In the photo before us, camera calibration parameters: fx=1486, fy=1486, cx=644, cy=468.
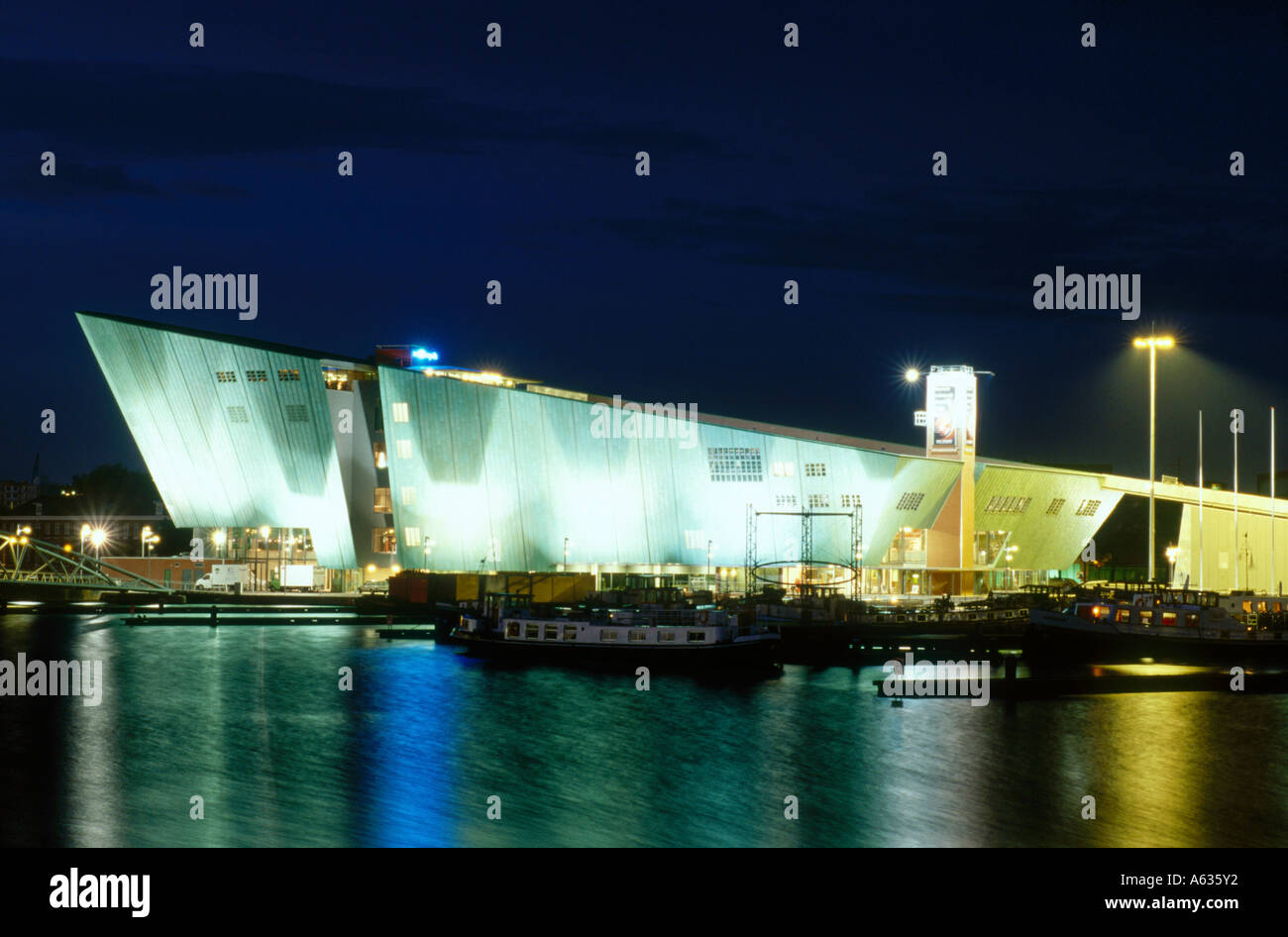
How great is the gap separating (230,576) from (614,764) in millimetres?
69919

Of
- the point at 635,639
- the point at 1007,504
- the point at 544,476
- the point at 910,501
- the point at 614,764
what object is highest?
the point at 544,476

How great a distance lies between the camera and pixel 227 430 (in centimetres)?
9912

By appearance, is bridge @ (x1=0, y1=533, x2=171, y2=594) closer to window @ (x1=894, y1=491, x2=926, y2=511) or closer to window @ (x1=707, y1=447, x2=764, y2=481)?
window @ (x1=707, y1=447, x2=764, y2=481)

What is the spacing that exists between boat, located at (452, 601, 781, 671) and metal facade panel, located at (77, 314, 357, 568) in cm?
3171

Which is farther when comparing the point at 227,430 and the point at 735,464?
the point at 227,430

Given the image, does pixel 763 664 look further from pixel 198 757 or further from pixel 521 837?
pixel 521 837

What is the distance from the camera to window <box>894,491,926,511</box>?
313ft

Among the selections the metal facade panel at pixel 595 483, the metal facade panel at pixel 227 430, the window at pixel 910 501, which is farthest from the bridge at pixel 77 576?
the window at pixel 910 501

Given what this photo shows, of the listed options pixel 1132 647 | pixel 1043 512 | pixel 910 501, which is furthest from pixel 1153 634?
pixel 1043 512

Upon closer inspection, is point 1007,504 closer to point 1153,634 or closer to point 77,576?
point 1153,634

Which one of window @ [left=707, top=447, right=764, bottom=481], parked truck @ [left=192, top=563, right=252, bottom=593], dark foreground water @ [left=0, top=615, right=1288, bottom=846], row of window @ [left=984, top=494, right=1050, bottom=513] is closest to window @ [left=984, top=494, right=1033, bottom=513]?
row of window @ [left=984, top=494, right=1050, bottom=513]

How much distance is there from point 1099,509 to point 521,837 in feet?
278

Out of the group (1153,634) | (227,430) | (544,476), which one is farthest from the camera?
(227,430)
